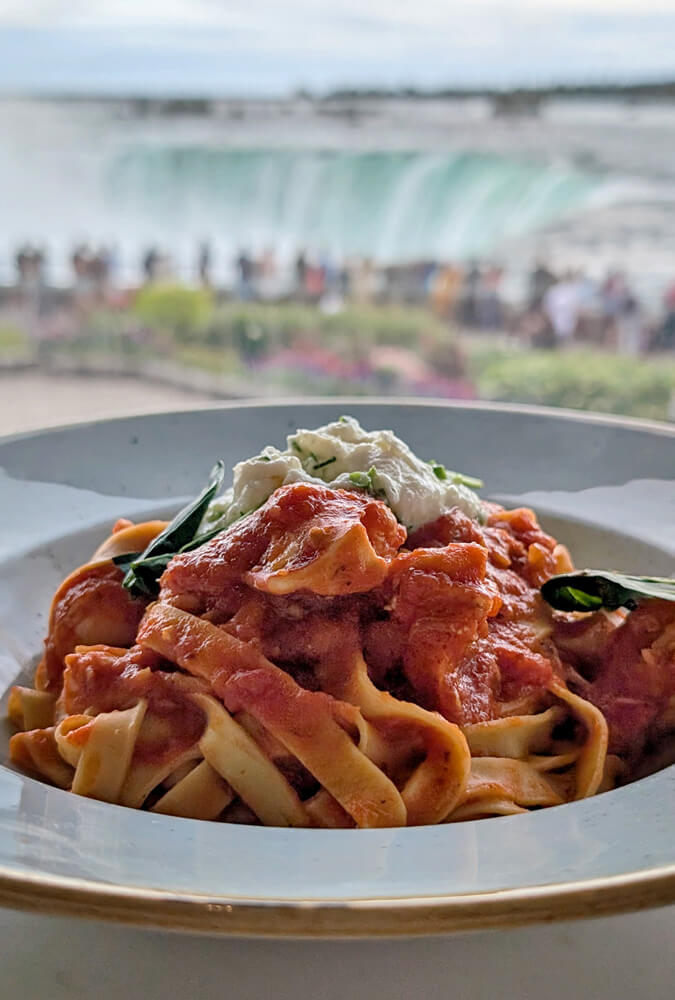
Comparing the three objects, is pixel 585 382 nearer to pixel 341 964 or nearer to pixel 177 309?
pixel 177 309

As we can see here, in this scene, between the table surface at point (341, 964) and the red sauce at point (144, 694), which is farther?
the red sauce at point (144, 694)

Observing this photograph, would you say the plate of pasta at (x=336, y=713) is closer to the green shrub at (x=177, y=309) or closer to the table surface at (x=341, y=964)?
the table surface at (x=341, y=964)

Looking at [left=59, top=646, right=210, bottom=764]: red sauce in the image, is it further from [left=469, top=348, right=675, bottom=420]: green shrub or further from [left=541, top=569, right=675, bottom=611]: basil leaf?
[left=469, top=348, right=675, bottom=420]: green shrub

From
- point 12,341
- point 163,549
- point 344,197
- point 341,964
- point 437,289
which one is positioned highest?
point 163,549

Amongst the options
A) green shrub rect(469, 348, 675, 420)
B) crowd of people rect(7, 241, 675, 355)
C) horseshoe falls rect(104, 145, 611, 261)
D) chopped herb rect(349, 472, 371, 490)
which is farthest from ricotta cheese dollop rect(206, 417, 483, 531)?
horseshoe falls rect(104, 145, 611, 261)

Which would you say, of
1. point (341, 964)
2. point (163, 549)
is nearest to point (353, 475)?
point (163, 549)

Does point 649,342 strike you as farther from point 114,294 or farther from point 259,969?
point 259,969

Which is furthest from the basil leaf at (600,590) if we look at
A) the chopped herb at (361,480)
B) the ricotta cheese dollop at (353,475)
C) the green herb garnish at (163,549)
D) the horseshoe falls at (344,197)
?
the horseshoe falls at (344,197)
